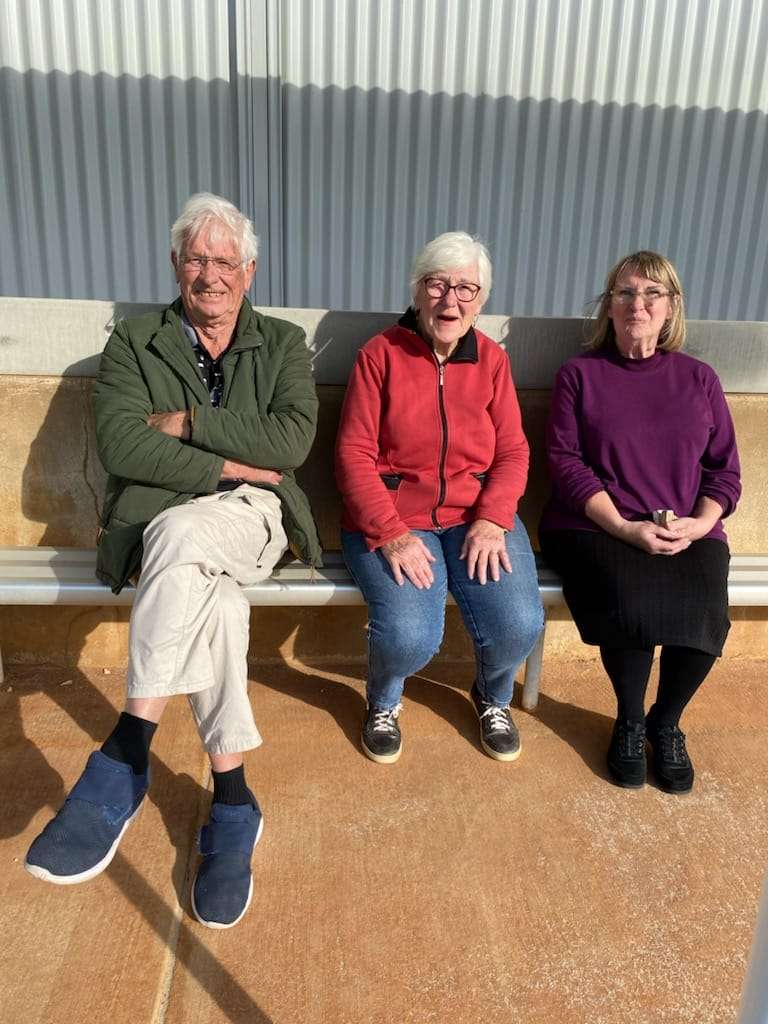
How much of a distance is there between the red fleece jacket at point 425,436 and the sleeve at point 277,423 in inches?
5.6

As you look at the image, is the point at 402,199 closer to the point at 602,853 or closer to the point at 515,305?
the point at 515,305

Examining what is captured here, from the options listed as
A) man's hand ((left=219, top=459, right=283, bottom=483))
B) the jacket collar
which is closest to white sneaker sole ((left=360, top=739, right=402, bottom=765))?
man's hand ((left=219, top=459, right=283, bottom=483))

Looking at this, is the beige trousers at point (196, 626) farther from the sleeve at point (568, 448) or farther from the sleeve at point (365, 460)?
the sleeve at point (568, 448)

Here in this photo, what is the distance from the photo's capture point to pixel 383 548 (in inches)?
83.8

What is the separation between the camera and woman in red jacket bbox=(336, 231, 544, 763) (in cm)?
210

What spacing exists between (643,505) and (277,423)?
3.98 ft

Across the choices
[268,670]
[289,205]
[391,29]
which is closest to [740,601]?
[268,670]

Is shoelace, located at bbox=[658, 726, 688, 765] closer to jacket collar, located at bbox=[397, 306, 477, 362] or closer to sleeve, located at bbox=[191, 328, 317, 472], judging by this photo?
jacket collar, located at bbox=[397, 306, 477, 362]

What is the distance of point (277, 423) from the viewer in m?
2.13

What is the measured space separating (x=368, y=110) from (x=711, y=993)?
14.3ft

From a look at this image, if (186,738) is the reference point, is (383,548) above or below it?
above

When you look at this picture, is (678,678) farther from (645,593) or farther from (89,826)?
(89,826)

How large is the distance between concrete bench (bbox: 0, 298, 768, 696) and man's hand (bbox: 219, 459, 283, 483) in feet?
1.04

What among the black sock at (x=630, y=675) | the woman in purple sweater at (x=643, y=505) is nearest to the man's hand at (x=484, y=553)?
the woman in purple sweater at (x=643, y=505)
